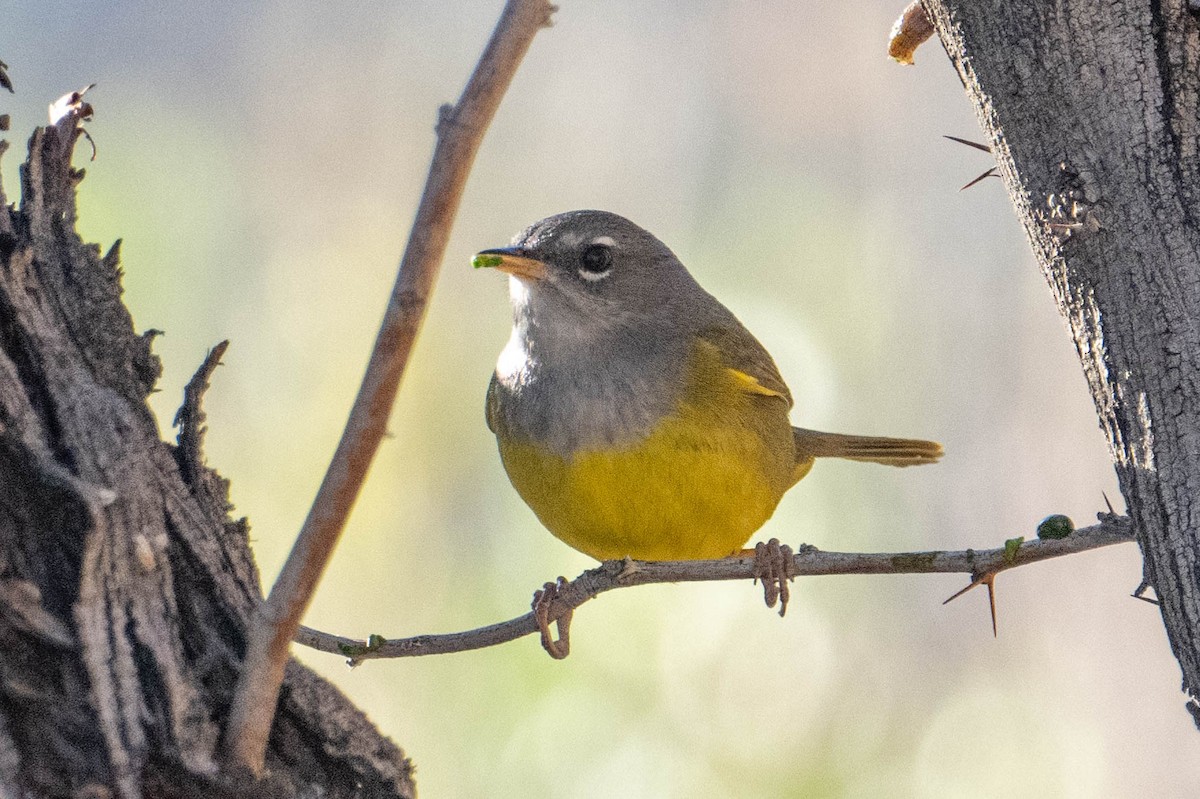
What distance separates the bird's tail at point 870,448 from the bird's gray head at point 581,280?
0.90m

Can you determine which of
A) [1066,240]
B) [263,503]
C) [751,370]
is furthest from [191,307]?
[1066,240]

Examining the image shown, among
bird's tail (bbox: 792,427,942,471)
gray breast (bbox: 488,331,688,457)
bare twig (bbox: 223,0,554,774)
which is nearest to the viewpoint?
bare twig (bbox: 223,0,554,774)

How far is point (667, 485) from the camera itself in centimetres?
401

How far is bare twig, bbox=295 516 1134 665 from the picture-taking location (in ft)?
9.12

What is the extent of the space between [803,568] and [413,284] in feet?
4.64

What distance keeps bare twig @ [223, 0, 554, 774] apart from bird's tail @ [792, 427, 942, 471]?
12.3 feet

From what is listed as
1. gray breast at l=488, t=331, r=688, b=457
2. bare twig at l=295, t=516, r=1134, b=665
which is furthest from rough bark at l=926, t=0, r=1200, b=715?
gray breast at l=488, t=331, r=688, b=457

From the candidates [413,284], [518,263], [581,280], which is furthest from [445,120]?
[581,280]

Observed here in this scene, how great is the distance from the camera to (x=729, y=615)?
6.04 metres

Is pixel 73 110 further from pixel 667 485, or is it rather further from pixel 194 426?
pixel 667 485

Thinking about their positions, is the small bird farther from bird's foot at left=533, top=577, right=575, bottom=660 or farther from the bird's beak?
bird's foot at left=533, top=577, right=575, bottom=660

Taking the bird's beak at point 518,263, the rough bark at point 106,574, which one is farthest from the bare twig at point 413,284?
the bird's beak at point 518,263

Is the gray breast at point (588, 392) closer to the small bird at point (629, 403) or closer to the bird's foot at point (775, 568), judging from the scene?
the small bird at point (629, 403)

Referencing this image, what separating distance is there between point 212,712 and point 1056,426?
195 inches
